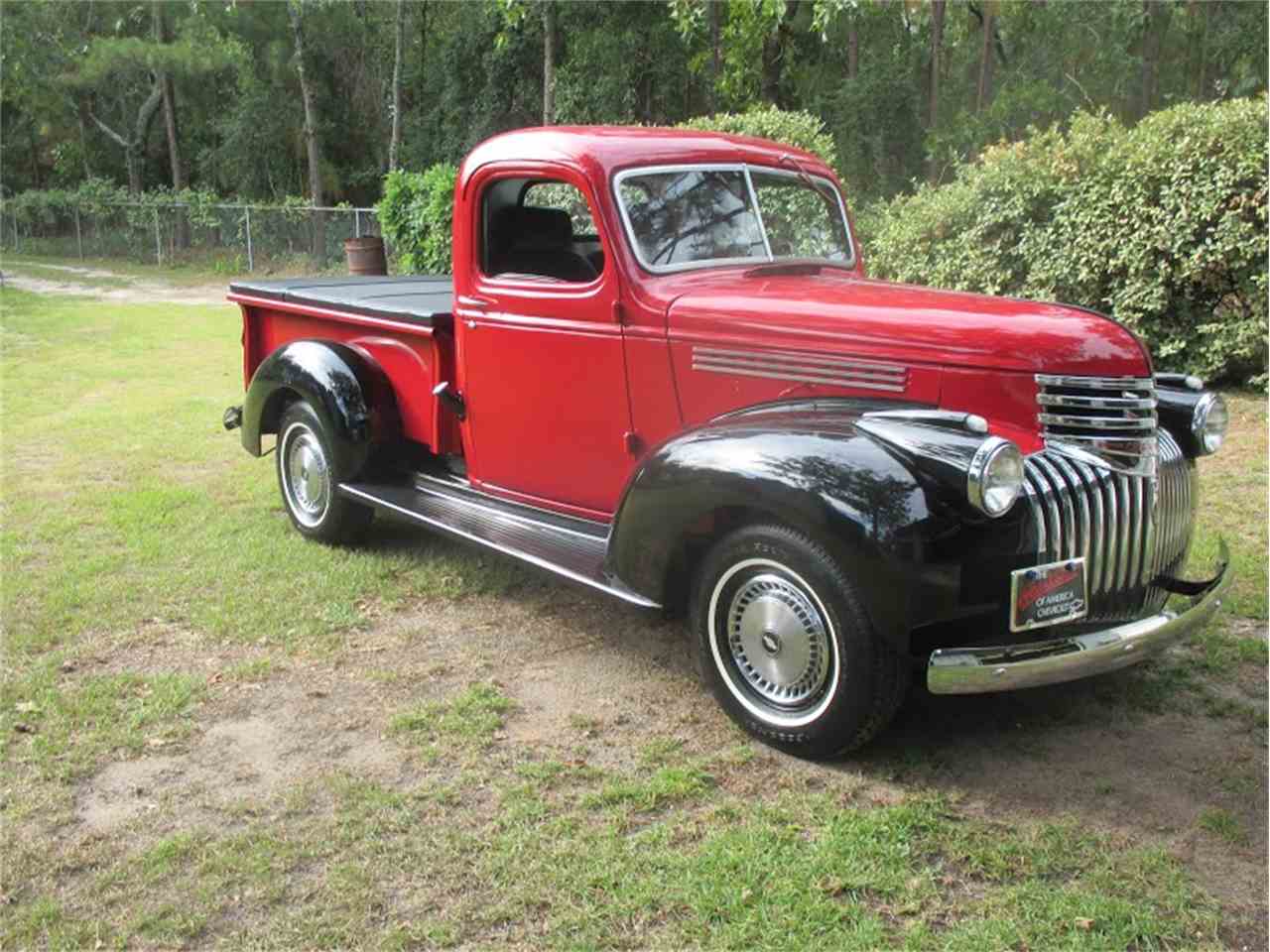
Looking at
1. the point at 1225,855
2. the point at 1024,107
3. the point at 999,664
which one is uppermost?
the point at 1024,107

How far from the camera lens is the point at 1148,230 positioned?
8.43m

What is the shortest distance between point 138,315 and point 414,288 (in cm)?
1191

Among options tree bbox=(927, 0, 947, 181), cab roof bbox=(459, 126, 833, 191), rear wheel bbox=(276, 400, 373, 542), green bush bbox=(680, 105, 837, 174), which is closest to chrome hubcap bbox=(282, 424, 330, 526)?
rear wheel bbox=(276, 400, 373, 542)

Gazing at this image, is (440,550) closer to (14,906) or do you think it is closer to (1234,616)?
(14,906)

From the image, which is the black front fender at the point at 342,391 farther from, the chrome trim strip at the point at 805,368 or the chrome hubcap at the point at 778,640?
the chrome hubcap at the point at 778,640

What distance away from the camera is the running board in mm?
4223

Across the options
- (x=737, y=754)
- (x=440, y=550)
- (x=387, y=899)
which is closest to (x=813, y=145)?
(x=440, y=550)

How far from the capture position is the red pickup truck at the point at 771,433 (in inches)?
129

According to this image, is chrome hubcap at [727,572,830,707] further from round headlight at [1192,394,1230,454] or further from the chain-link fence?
the chain-link fence

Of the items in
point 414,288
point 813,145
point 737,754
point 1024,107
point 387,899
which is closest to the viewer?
point 387,899

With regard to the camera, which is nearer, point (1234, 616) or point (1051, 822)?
point (1051, 822)

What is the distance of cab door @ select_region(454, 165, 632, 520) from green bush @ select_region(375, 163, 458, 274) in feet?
40.0

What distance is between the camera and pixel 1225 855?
3061 millimetres

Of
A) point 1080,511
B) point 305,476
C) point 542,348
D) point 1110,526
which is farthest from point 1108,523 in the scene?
point 305,476
